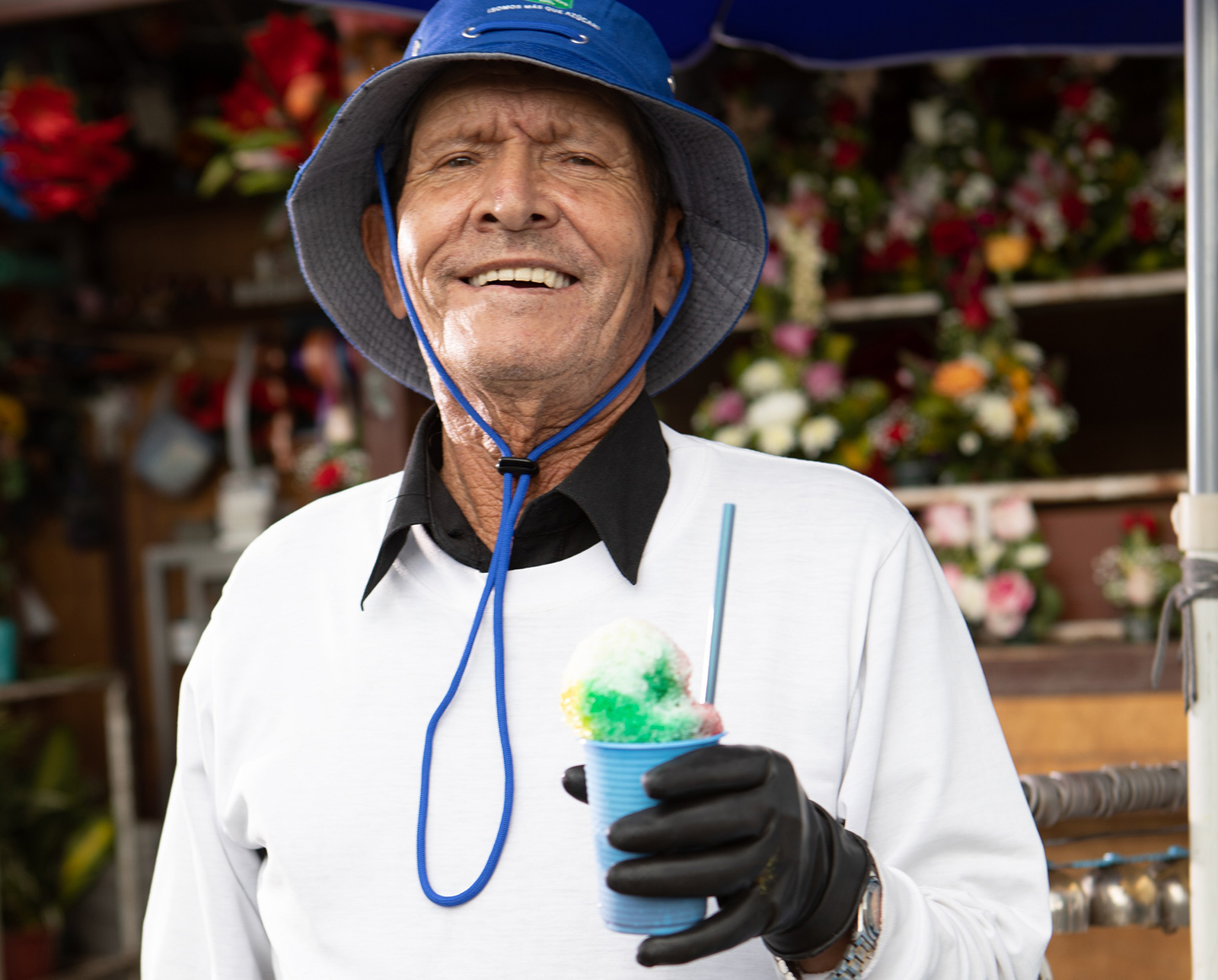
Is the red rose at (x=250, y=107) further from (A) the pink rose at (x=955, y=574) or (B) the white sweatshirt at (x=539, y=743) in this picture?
(B) the white sweatshirt at (x=539, y=743)

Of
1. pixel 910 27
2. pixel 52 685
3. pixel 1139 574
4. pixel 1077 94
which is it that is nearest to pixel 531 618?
pixel 910 27

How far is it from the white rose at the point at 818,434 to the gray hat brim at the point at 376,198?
68.1 inches

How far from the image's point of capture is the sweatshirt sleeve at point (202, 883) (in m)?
1.34

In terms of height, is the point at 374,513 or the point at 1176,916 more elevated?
the point at 374,513

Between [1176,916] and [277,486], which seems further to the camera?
[277,486]

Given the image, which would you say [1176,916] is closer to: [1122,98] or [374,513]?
[374,513]

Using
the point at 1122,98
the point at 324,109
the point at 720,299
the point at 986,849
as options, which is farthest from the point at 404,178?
the point at 1122,98

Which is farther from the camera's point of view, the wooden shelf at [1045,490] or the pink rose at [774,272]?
the pink rose at [774,272]

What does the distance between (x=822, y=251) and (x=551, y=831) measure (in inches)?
102

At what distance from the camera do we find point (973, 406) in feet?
10.6

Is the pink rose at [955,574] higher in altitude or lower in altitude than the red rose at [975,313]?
lower

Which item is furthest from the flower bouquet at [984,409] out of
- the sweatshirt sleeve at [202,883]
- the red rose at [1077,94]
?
the sweatshirt sleeve at [202,883]

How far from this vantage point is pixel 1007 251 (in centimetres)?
328

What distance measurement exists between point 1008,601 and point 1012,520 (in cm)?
22
